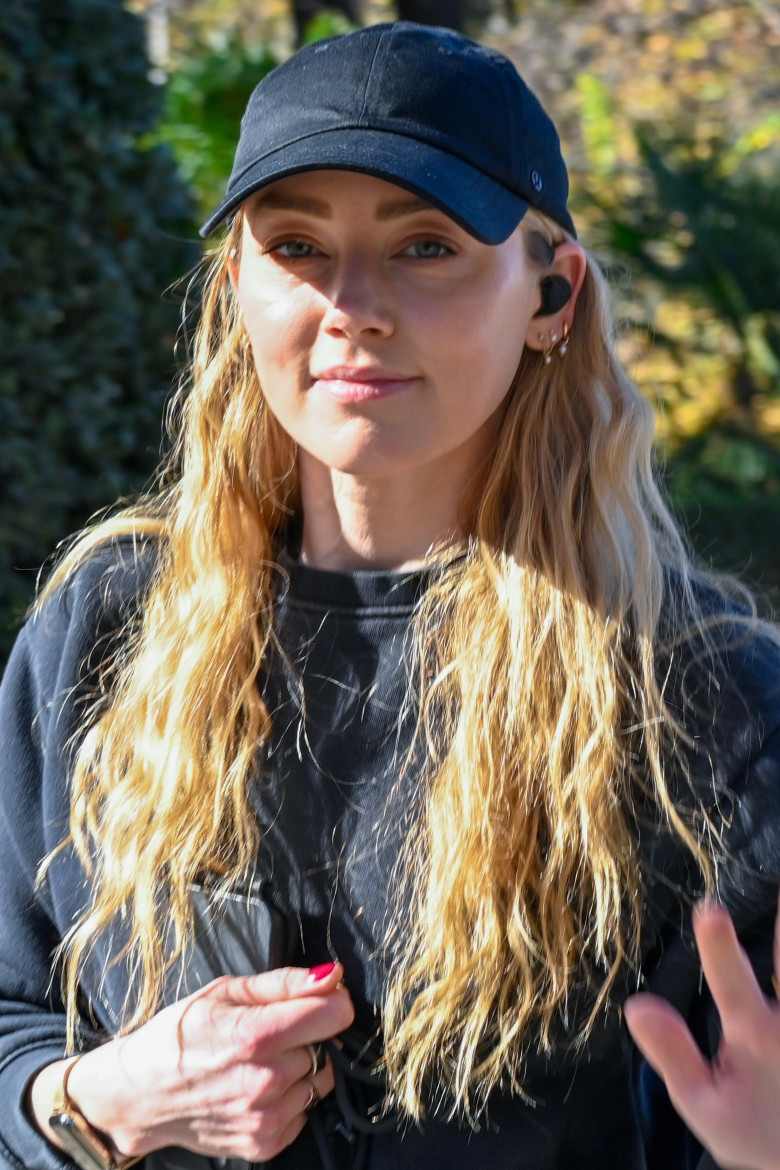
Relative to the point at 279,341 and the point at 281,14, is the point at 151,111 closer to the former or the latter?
the point at 279,341

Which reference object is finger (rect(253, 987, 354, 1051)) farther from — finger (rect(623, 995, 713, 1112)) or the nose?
the nose

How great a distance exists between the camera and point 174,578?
1.89m

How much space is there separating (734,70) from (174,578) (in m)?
13.8

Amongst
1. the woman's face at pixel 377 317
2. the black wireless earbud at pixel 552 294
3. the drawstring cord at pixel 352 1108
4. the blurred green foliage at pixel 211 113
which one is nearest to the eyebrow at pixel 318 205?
the woman's face at pixel 377 317

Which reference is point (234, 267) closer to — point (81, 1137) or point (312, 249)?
point (312, 249)

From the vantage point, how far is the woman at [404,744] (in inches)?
61.6

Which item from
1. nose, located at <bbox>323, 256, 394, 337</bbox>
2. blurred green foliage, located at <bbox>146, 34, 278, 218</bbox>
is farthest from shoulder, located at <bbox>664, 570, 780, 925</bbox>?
blurred green foliage, located at <bbox>146, 34, 278, 218</bbox>

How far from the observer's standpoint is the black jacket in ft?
5.17

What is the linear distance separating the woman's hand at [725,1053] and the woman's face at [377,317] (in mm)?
668

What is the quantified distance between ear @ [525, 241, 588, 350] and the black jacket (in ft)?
1.18

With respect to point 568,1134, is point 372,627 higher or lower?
higher

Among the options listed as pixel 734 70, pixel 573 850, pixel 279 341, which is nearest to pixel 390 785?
pixel 573 850

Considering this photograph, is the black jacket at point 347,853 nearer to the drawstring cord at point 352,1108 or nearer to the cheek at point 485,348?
the drawstring cord at point 352,1108

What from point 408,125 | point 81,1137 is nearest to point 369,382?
point 408,125
